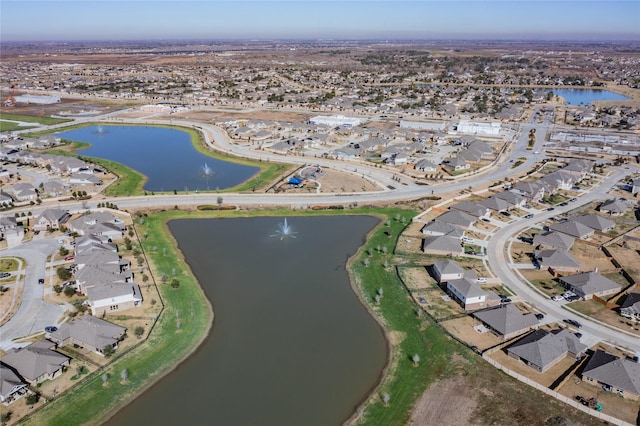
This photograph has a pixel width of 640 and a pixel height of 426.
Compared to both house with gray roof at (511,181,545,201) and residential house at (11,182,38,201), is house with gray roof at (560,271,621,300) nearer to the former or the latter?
house with gray roof at (511,181,545,201)

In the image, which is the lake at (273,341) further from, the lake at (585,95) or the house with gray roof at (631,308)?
the lake at (585,95)

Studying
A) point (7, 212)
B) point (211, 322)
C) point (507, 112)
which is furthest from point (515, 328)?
point (507, 112)

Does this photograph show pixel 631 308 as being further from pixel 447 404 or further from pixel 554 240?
pixel 447 404

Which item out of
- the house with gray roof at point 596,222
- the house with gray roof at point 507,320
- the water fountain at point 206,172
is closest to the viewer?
the house with gray roof at point 507,320

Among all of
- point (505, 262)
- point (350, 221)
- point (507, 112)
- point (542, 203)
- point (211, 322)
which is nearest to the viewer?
point (211, 322)

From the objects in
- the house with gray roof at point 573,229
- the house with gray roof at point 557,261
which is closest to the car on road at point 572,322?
the house with gray roof at point 557,261

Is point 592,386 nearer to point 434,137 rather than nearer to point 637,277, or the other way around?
point 637,277

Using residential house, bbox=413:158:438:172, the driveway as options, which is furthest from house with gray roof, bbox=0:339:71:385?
residential house, bbox=413:158:438:172
